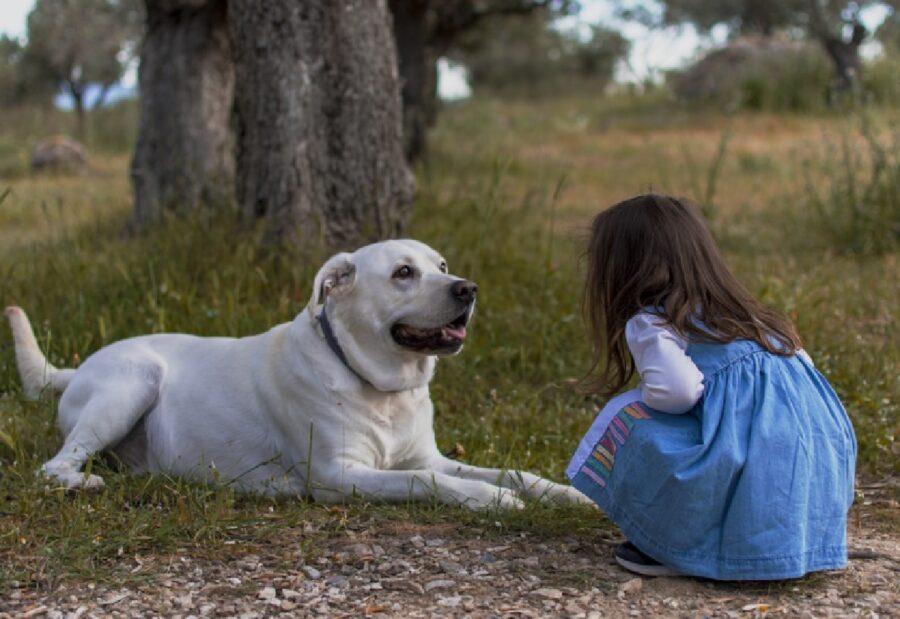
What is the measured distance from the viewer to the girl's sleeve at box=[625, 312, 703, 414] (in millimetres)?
3305

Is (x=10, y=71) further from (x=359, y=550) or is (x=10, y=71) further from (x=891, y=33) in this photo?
(x=359, y=550)

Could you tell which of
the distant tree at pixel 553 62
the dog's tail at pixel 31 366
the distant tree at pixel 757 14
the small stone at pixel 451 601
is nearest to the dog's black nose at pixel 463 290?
the small stone at pixel 451 601

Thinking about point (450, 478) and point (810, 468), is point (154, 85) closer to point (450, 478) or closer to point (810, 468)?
point (450, 478)

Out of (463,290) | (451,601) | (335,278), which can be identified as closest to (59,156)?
(335,278)

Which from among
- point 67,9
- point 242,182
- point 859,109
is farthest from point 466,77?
point 242,182

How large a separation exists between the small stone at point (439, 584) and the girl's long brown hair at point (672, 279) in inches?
36.8

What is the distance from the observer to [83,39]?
64.1ft

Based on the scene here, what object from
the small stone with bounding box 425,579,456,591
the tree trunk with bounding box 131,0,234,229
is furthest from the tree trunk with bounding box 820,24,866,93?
the small stone with bounding box 425,579,456,591

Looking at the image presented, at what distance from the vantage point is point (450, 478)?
13.2ft

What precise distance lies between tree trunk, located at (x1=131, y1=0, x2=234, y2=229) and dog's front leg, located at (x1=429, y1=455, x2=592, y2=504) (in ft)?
15.1

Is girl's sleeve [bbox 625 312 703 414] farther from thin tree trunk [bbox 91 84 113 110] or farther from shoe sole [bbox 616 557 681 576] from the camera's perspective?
thin tree trunk [bbox 91 84 113 110]

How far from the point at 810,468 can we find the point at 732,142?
34.1 ft

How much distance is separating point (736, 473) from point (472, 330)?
2.90 m

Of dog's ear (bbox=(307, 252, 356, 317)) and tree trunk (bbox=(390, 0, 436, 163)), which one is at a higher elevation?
tree trunk (bbox=(390, 0, 436, 163))
